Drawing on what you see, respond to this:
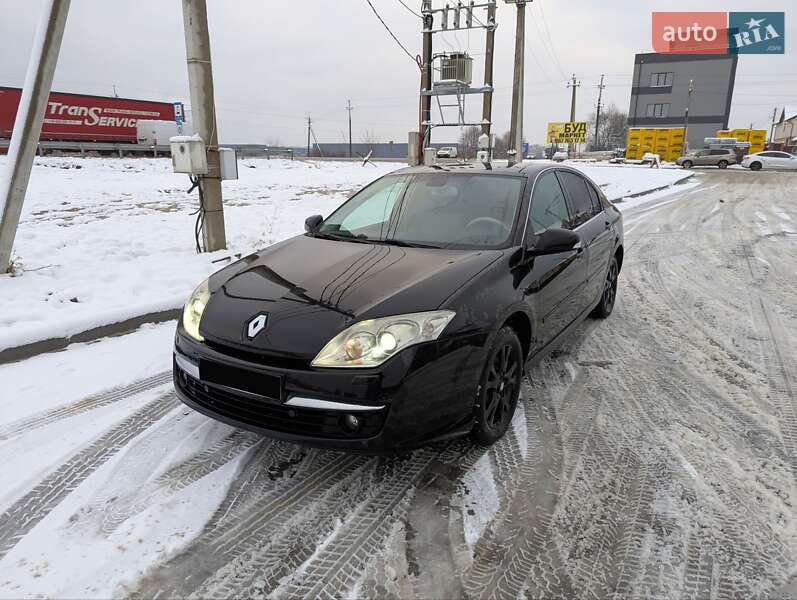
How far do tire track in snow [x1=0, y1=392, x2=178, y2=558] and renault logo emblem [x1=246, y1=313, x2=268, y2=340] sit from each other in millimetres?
1095

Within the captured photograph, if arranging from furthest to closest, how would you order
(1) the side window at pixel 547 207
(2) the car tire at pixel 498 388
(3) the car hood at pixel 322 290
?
(1) the side window at pixel 547 207 → (2) the car tire at pixel 498 388 → (3) the car hood at pixel 322 290

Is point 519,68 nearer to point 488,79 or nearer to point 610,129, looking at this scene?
point 488,79

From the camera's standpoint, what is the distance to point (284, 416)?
8.01 feet

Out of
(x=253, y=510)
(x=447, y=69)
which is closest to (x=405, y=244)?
(x=253, y=510)

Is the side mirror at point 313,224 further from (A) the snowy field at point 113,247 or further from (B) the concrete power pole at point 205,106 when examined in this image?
(B) the concrete power pole at point 205,106

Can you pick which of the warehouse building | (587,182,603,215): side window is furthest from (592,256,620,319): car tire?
the warehouse building

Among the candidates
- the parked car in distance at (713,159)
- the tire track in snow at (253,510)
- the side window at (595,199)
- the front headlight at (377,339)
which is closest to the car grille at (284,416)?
the front headlight at (377,339)

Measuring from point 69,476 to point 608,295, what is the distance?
4642 millimetres

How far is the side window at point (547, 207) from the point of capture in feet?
11.7

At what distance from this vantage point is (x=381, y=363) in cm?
235

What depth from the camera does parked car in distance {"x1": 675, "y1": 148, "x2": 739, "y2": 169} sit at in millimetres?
40031

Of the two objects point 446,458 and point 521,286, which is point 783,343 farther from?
point 446,458

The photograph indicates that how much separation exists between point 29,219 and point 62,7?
5.72m

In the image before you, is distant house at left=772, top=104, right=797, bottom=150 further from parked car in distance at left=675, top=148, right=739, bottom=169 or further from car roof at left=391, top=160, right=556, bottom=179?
car roof at left=391, top=160, right=556, bottom=179
